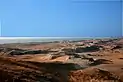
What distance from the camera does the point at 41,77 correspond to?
3.26 m

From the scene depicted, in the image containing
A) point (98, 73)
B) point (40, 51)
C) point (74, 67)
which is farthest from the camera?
point (40, 51)

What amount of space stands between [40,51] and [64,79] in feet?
5.69

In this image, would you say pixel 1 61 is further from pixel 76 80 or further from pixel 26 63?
pixel 76 80

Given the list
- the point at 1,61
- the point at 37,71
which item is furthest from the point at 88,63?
the point at 1,61

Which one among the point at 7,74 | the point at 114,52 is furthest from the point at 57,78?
the point at 114,52

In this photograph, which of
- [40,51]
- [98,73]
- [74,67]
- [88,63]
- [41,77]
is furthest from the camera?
[40,51]

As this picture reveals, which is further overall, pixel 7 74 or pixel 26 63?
pixel 26 63

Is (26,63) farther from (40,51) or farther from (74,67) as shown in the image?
(40,51)

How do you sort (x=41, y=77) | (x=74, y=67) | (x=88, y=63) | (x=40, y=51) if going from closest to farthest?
(x=41, y=77) < (x=74, y=67) < (x=88, y=63) < (x=40, y=51)

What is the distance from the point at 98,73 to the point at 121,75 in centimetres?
33

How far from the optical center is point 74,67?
3742 mm

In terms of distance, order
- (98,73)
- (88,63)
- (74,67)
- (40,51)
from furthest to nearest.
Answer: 1. (40,51)
2. (88,63)
3. (74,67)
4. (98,73)

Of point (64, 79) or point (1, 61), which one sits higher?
point (1, 61)

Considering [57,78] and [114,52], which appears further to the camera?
[114,52]
